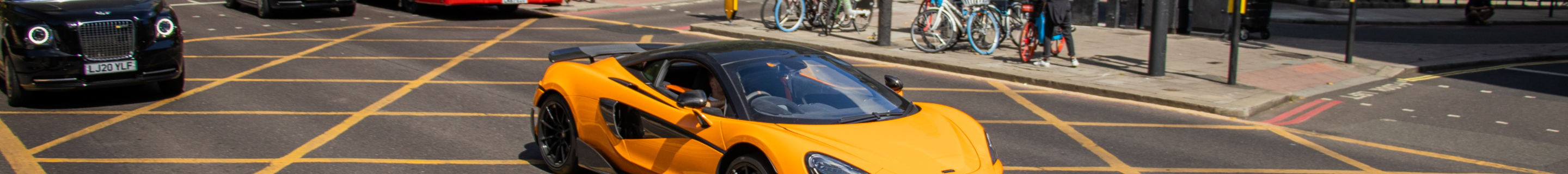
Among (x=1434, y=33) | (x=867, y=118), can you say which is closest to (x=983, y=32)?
(x=867, y=118)

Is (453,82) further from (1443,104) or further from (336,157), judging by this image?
(1443,104)

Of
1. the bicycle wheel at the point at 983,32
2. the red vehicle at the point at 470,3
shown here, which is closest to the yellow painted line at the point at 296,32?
the red vehicle at the point at 470,3

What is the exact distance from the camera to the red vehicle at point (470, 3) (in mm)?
17422

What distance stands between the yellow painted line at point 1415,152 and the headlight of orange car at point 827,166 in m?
5.08

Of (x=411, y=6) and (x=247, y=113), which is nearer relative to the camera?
(x=247, y=113)

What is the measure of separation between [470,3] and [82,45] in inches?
380

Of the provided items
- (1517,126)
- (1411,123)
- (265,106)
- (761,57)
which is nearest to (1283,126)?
(1411,123)

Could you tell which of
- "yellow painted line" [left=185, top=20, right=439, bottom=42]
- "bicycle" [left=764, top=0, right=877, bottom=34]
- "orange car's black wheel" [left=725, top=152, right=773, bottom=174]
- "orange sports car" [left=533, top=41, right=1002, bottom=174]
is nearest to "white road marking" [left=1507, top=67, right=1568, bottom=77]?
"bicycle" [left=764, top=0, right=877, bottom=34]

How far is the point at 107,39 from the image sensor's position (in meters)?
7.94

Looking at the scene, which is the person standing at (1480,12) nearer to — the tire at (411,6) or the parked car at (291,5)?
the tire at (411,6)

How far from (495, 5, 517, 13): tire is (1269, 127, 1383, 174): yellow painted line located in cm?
1471

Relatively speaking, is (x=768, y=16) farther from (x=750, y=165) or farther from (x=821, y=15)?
(x=750, y=165)

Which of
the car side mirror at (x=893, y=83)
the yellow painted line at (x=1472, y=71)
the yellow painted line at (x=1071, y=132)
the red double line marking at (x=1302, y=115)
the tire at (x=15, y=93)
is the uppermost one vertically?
the car side mirror at (x=893, y=83)

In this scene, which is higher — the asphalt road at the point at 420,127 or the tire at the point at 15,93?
the tire at the point at 15,93
